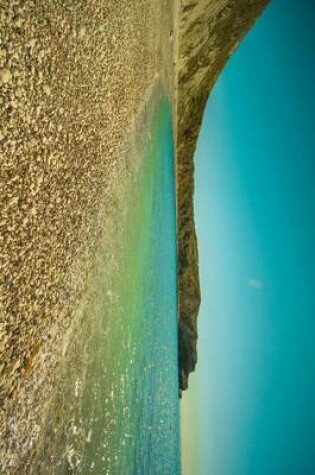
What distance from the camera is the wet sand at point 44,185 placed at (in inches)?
38.2

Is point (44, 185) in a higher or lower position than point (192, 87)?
lower

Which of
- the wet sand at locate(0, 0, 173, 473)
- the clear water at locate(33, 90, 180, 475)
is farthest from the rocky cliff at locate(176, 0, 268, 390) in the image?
the wet sand at locate(0, 0, 173, 473)

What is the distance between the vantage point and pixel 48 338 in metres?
1.26

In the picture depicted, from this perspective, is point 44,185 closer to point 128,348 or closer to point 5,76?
point 5,76

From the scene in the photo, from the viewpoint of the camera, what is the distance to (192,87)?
592 centimetres

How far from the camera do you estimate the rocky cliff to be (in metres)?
4.71

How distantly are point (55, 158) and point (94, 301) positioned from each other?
2.77 feet

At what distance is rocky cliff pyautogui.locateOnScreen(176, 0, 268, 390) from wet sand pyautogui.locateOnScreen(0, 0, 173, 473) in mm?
3289

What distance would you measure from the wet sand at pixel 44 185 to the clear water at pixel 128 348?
0.62 feet

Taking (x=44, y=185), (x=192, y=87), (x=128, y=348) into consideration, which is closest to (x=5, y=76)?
(x=44, y=185)

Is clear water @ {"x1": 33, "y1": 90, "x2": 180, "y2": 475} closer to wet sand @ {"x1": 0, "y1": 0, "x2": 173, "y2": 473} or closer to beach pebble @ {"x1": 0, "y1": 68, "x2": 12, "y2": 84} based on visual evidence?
wet sand @ {"x1": 0, "y1": 0, "x2": 173, "y2": 473}

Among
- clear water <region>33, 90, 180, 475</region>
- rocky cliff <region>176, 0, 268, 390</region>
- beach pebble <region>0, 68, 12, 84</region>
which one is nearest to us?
beach pebble <region>0, 68, 12, 84</region>

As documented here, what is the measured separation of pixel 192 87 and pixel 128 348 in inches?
179

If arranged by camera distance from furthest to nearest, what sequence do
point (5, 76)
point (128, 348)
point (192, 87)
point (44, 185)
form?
point (192, 87) → point (128, 348) → point (44, 185) → point (5, 76)
